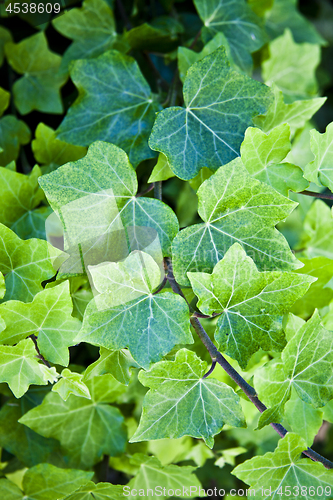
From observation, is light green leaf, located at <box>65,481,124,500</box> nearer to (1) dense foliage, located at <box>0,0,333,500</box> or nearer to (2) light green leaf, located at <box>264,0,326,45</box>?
(1) dense foliage, located at <box>0,0,333,500</box>

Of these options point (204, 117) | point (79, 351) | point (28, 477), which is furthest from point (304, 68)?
point (28, 477)

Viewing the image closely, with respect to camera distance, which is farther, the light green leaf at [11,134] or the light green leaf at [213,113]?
the light green leaf at [11,134]

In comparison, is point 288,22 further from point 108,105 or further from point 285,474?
point 285,474

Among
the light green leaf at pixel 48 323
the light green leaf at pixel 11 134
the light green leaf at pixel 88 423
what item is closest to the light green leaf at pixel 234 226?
the light green leaf at pixel 48 323

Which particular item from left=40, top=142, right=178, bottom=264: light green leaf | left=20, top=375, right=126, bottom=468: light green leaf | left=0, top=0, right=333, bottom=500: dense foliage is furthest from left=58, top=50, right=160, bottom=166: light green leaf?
left=20, top=375, right=126, bottom=468: light green leaf

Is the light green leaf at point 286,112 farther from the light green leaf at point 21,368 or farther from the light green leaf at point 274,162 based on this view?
the light green leaf at point 21,368

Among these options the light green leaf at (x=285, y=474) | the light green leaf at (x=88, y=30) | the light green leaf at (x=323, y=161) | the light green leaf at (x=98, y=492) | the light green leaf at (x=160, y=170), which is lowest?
the light green leaf at (x=98, y=492)
